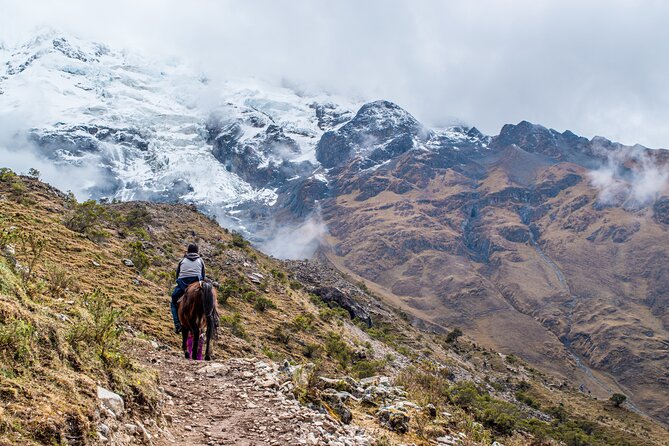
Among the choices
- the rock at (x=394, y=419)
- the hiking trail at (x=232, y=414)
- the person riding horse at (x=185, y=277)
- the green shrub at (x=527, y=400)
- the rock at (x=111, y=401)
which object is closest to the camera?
the rock at (x=111, y=401)

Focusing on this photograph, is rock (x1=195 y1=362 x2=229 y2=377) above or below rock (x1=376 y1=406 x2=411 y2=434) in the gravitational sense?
Result: above

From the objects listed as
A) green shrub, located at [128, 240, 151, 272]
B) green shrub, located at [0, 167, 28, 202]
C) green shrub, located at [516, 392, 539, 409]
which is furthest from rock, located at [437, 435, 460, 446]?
green shrub, located at [516, 392, 539, 409]

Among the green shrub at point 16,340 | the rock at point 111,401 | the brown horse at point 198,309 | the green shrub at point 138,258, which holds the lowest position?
the rock at point 111,401

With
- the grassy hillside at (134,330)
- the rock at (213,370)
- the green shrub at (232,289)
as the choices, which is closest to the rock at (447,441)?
the grassy hillside at (134,330)

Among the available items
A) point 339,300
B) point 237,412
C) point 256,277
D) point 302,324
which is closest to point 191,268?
point 237,412

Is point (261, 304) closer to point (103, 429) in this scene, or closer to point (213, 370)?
point (213, 370)

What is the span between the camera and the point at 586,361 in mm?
195875

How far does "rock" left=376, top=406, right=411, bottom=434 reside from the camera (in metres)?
10.6

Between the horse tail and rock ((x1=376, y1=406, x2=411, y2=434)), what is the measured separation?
17.6 ft

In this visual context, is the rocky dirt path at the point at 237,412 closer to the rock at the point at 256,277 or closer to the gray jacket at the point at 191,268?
the gray jacket at the point at 191,268

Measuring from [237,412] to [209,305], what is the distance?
4804mm

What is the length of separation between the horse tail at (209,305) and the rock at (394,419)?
211 inches

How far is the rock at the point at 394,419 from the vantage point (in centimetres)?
1059

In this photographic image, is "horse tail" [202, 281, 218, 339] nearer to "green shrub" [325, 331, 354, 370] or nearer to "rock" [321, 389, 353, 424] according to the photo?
"rock" [321, 389, 353, 424]
